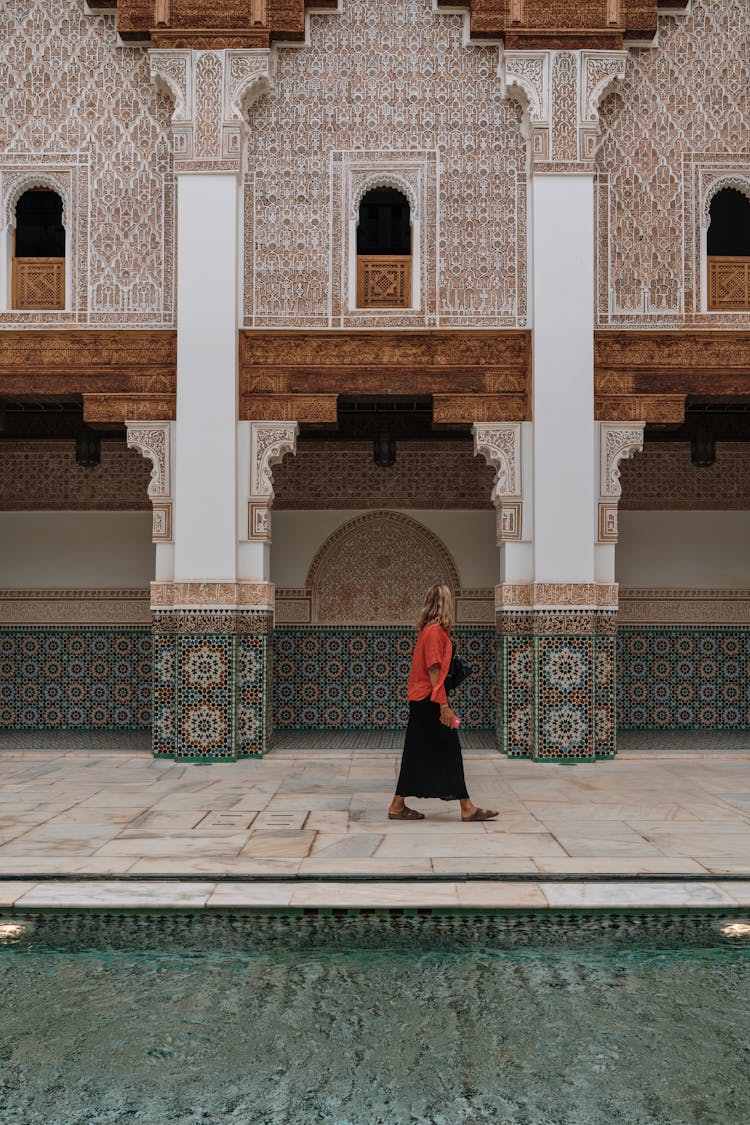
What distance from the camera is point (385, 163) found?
19.5ft

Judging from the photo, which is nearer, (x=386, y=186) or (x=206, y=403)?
(x=206, y=403)

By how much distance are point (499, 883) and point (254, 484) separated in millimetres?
3281

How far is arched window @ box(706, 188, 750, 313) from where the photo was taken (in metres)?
5.97

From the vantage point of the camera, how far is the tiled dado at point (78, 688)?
7102mm

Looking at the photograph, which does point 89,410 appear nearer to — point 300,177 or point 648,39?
point 300,177

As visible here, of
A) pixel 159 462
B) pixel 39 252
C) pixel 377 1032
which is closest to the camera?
pixel 377 1032

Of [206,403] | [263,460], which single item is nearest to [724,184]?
[263,460]

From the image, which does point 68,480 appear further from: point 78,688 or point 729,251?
point 729,251

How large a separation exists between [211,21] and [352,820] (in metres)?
4.40

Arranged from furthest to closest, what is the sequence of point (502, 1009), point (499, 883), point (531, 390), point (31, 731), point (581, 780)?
point (31, 731), point (531, 390), point (581, 780), point (499, 883), point (502, 1009)

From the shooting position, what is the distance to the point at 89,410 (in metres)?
5.87

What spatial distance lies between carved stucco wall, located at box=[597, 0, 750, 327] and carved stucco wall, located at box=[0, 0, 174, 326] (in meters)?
2.51

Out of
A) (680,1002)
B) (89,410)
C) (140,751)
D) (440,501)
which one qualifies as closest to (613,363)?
(440,501)

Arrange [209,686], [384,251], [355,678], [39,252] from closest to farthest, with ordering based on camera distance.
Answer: [209,686] → [384,251] → [39,252] → [355,678]
